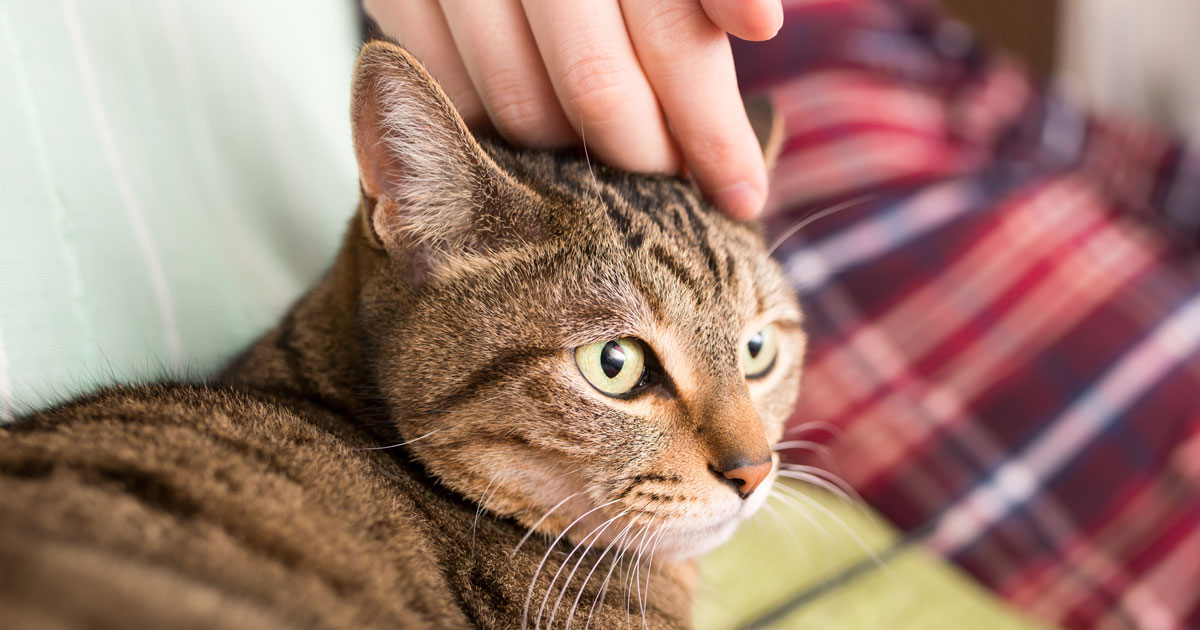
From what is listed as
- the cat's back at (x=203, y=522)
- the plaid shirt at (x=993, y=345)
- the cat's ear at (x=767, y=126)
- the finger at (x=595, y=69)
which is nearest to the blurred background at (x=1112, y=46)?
the plaid shirt at (x=993, y=345)

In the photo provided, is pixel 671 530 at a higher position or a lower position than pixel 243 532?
lower

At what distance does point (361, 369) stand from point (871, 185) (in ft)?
5.39

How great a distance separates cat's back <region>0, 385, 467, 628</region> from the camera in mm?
595

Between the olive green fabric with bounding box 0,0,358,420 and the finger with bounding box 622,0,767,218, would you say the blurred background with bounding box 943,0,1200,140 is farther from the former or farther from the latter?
the olive green fabric with bounding box 0,0,358,420

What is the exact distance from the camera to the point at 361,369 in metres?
1.12

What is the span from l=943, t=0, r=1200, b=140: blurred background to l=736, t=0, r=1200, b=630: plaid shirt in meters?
1.24

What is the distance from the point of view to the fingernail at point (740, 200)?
1.22 metres

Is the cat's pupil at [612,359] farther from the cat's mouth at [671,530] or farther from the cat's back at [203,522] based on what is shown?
the cat's back at [203,522]

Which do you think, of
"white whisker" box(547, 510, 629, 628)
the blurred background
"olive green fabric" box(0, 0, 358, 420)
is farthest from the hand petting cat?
the blurred background

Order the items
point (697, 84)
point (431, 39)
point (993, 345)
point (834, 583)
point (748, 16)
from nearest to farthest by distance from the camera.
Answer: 1. point (748, 16)
2. point (697, 84)
3. point (431, 39)
4. point (834, 583)
5. point (993, 345)

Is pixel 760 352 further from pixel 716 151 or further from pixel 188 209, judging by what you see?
pixel 188 209

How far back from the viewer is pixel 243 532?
0.73 metres

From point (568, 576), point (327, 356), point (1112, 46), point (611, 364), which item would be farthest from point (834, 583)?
point (1112, 46)

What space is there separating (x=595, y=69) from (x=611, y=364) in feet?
1.33
